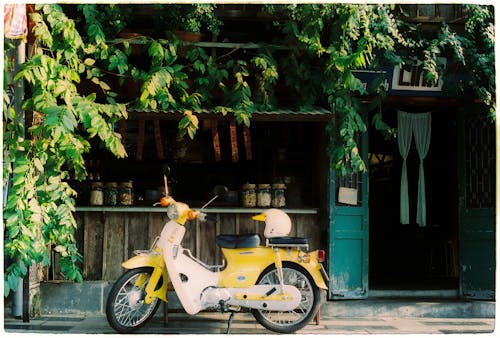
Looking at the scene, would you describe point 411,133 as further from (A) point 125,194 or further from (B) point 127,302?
(B) point 127,302

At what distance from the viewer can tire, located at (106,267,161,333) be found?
6.35m

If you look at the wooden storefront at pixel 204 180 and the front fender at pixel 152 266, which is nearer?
the front fender at pixel 152 266

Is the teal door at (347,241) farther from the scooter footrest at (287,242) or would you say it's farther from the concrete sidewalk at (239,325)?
the scooter footrest at (287,242)

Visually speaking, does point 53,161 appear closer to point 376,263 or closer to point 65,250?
point 65,250

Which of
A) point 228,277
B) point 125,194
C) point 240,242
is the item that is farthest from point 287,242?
point 125,194

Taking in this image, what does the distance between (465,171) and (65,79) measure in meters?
5.46

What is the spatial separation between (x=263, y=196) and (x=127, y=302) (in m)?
2.53

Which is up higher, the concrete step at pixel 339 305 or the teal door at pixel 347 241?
the teal door at pixel 347 241

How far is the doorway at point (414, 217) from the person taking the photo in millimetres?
9477

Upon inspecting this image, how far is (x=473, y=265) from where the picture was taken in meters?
8.18

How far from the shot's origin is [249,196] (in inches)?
325

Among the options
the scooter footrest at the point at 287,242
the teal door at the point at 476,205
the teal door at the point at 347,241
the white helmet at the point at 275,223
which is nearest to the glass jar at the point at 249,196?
the teal door at the point at 347,241

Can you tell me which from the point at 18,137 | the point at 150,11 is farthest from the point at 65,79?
the point at 150,11

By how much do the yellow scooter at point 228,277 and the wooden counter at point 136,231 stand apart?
50.9 inches
